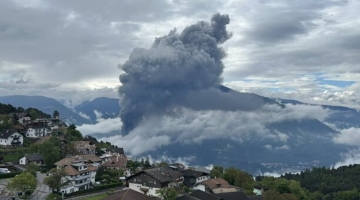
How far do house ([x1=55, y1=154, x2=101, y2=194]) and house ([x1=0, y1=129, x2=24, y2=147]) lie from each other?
16792 millimetres

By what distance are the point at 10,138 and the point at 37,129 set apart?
33.0ft

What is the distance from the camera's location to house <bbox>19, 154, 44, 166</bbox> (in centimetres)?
5328

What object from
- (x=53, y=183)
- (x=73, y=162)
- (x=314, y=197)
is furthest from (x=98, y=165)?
(x=314, y=197)

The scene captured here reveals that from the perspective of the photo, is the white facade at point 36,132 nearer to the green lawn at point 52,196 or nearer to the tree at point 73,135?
the tree at point 73,135

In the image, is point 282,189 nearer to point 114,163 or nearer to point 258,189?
point 258,189

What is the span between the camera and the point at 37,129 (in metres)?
72.7

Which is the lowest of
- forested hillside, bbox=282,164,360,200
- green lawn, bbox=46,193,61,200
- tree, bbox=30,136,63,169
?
forested hillside, bbox=282,164,360,200

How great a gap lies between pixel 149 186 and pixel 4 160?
2336 cm

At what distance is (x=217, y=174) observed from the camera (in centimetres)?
6072

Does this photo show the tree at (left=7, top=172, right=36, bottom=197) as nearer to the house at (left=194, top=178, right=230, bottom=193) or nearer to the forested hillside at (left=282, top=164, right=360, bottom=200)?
the house at (left=194, top=178, right=230, bottom=193)

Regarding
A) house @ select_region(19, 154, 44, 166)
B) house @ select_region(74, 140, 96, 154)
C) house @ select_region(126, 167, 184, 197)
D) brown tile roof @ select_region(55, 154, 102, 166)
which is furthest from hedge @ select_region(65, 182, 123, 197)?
house @ select_region(74, 140, 96, 154)

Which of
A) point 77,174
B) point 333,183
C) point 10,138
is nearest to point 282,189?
point 77,174

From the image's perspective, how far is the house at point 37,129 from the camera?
7212 centimetres

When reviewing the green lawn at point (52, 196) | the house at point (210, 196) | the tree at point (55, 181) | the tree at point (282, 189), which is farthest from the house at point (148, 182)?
the tree at point (282, 189)
